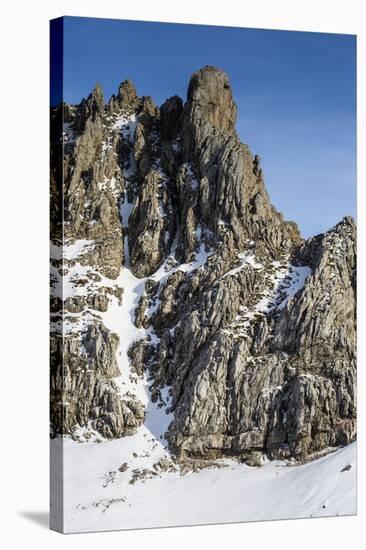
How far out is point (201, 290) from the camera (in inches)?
1435

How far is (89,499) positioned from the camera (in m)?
34.6

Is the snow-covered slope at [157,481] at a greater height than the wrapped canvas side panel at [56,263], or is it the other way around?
the wrapped canvas side panel at [56,263]

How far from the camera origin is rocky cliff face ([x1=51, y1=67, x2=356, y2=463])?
3544cm

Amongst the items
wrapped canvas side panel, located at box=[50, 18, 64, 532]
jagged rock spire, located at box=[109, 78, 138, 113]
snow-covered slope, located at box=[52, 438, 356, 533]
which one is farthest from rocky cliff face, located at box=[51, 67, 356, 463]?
snow-covered slope, located at box=[52, 438, 356, 533]

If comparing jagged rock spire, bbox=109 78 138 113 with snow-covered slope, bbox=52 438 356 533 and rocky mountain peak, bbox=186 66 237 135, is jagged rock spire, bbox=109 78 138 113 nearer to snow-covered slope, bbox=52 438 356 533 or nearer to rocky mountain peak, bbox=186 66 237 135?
rocky mountain peak, bbox=186 66 237 135

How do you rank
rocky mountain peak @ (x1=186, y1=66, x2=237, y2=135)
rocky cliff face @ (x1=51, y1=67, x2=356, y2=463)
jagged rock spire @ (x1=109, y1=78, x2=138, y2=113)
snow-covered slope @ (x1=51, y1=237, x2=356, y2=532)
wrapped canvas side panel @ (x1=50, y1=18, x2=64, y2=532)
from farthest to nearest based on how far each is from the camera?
rocky mountain peak @ (x1=186, y1=66, x2=237, y2=135) → jagged rock spire @ (x1=109, y1=78, x2=138, y2=113) → rocky cliff face @ (x1=51, y1=67, x2=356, y2=463) → snow-covered slope @ (x1=51, y1=237, x2=356, y2=532) → wrapped canvas side panel @ (x1=50, y1=18, x2=64, y2=532)

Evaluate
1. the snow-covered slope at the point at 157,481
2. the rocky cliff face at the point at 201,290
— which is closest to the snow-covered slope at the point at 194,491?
the snow-covered slope at the point at 157,481

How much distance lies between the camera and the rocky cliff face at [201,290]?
35438 millimetres

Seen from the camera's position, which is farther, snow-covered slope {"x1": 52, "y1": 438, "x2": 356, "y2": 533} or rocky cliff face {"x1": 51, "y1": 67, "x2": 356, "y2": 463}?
rocky cliff face {"x1": 51, "y1": 67, "x2": 356, "y2": 463}

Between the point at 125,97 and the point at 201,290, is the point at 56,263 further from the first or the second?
the point at 125,97

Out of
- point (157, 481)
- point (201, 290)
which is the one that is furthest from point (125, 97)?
point (157, 481)

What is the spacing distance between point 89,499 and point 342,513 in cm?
576

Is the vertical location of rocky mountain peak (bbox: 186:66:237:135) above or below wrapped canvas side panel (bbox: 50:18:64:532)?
above

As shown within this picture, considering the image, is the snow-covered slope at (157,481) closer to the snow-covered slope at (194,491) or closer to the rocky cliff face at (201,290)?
the snow-covered slope at (194,491)
